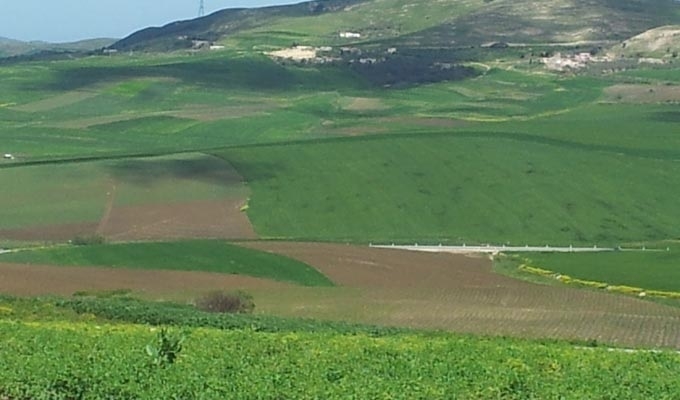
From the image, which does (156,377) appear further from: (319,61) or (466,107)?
(319,61)

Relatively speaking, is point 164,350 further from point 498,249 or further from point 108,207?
point 108,207

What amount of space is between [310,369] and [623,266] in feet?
117

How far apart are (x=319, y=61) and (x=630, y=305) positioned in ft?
520

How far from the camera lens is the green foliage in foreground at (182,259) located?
51.7m

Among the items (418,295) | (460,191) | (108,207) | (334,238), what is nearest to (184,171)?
(108,207)

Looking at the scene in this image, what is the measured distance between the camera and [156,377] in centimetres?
2047

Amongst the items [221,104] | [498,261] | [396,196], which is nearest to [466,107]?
[221,104]

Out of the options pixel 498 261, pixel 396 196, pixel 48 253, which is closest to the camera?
pixel 48 253

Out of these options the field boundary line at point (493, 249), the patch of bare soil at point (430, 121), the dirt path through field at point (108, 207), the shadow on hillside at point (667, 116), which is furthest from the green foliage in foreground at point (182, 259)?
the shadow on hillside at point (667, 116)

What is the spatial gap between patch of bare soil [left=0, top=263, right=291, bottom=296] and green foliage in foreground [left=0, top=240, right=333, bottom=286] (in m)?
1.69

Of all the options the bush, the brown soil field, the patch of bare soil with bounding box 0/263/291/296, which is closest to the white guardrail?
the brown soil field

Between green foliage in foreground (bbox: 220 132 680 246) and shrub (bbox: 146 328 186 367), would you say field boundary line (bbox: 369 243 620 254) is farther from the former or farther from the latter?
shrub (bbox: 146 328 186 367)

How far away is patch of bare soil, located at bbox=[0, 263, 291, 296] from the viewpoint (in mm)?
44000

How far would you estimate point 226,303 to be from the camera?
3941 cm
